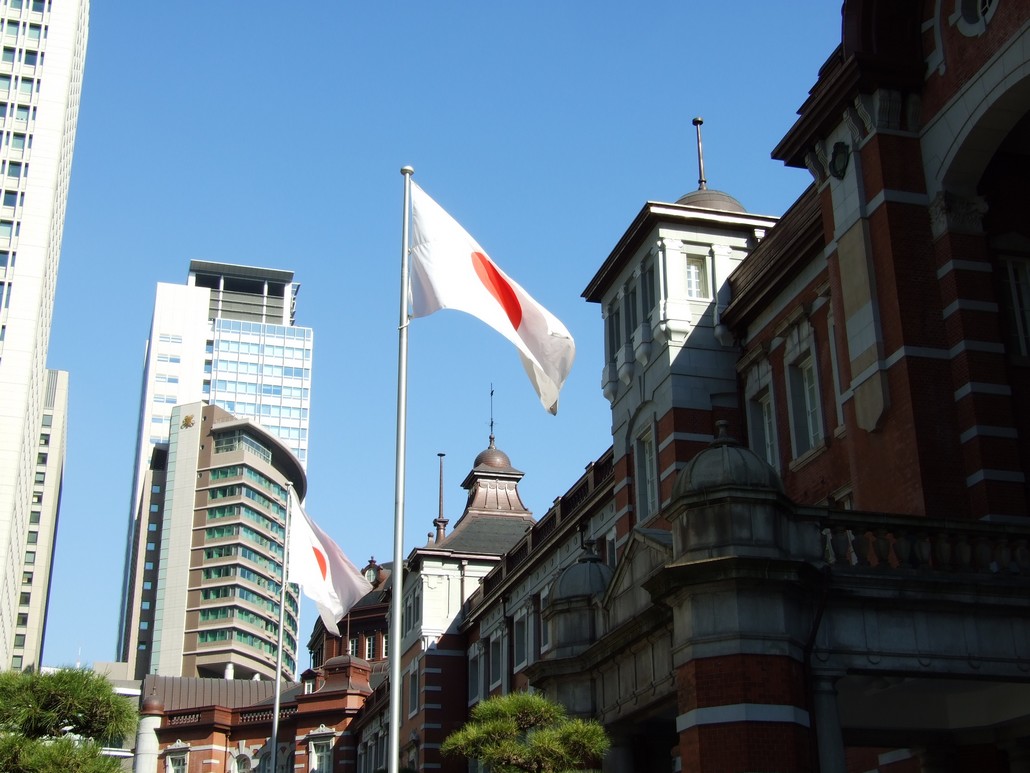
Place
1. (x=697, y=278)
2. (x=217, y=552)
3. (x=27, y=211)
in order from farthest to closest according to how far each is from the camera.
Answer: (x=217, y=552) → (x=27, y=211) → (x=697, y=278)

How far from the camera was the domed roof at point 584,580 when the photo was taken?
820 inches

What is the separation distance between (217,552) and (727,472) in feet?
443

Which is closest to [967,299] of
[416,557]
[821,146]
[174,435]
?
[821,146]

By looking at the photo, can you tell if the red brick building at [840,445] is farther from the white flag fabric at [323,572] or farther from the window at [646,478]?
the white flag fabric at [323,572]

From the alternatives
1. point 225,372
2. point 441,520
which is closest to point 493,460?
point 441,520

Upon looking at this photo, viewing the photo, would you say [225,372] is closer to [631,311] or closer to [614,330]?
[614,330]

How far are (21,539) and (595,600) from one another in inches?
3840

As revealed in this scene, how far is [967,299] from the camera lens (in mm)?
20406

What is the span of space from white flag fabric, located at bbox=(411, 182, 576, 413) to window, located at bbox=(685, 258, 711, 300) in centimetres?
1198

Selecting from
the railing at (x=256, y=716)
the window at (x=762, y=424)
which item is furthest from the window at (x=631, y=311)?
the railing at (x=256, y=716)

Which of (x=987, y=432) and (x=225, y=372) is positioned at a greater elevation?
(x=225, y=372)

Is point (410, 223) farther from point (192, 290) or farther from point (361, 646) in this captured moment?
point (192, 290)

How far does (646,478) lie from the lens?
3014cm

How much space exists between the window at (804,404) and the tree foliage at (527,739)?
10.1 meters
